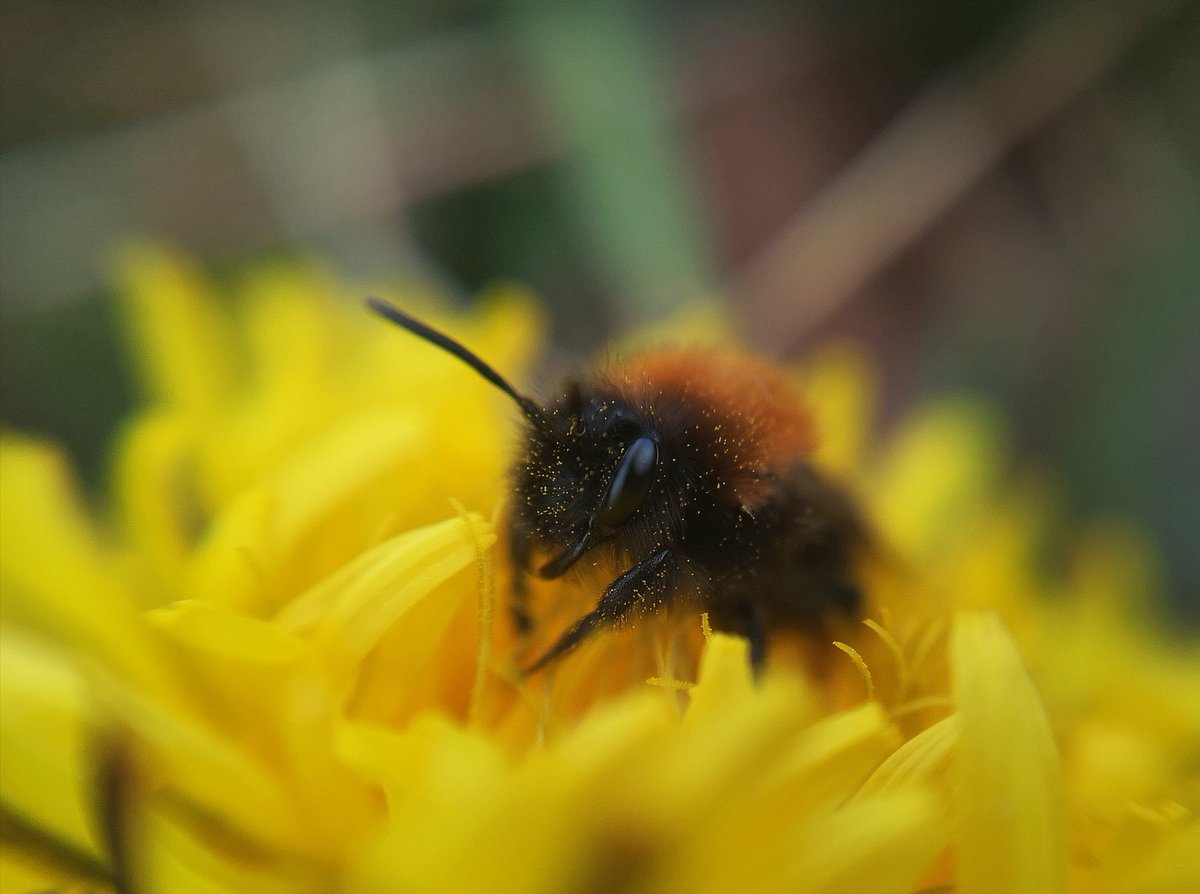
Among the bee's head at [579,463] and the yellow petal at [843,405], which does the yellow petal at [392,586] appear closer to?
the bee's head at [579,463]

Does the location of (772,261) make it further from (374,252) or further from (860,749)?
(860,749)

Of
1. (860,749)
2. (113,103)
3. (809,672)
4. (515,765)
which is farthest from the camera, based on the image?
(113,103)

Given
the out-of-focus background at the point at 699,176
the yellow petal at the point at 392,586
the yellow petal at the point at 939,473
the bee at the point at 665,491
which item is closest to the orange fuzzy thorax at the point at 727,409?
the bee at the point at 665,491

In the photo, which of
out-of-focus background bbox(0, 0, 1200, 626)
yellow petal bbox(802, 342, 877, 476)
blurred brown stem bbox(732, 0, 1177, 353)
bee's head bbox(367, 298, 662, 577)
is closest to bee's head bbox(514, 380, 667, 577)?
bee's head bbox(367, 298, 662, 577)

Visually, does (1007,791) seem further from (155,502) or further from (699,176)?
(699,176)

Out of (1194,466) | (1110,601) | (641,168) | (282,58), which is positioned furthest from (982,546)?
(282,58)

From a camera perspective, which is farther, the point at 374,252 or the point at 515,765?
the point at 374,252

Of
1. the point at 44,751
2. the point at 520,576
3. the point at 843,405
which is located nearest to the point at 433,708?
the point at 520,576
